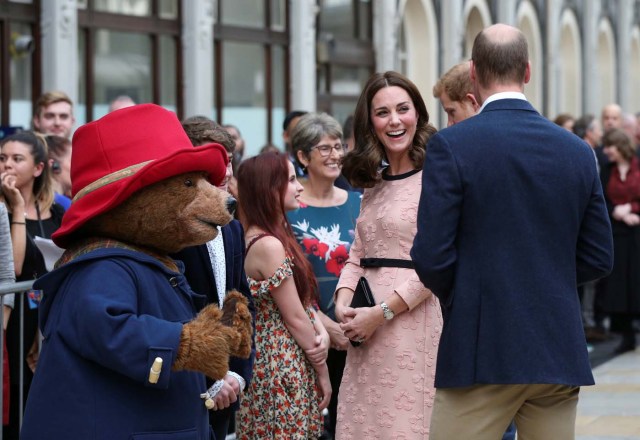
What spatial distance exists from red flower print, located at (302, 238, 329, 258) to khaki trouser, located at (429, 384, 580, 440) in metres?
2.37

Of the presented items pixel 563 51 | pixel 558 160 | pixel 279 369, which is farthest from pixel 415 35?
pixel 558 160

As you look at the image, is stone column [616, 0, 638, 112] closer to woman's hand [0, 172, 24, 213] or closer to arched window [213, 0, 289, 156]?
arched window [213, 0, 289, 156]

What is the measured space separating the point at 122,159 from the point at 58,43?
871cm

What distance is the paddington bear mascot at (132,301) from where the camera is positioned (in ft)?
11.1

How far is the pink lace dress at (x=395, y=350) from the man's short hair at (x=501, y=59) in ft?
3.64

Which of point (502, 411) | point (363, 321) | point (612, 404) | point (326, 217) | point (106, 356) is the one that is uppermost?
point (326, 217)

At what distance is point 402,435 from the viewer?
4816mm

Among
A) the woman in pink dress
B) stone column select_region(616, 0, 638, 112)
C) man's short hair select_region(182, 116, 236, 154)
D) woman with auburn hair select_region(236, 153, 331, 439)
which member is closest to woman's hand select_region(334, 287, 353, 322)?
the woman in pink dress

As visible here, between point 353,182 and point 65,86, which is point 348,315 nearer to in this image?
point 353,182

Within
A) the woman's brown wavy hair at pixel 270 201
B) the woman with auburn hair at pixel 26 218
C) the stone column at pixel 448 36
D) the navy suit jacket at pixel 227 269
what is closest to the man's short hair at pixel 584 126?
the stone column at pixel 448 36

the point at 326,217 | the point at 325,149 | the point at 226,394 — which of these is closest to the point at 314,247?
the point at 326,217

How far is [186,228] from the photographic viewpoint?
372 cm

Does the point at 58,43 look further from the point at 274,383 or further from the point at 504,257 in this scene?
the point at 504,257

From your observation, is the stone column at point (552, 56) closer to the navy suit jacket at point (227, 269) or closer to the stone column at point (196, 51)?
the stone column at point (196, 51)
